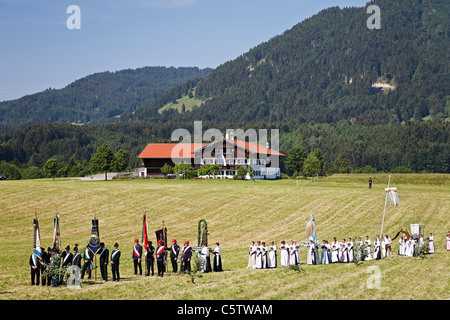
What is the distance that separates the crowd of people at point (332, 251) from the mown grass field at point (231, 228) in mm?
989

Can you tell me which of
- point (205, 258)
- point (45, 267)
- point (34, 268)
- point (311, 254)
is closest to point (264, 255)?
point (311, 254)

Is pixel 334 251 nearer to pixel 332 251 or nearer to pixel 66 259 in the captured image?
pixel 332 251

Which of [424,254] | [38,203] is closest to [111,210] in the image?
[38,203]

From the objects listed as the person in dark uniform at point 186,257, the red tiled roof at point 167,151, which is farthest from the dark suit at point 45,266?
the red tiled roof at point 167,151

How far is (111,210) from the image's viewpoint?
6094 centimetres

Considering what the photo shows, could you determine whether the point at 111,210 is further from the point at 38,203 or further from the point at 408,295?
the point at 408,295

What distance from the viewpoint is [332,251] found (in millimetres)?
36875

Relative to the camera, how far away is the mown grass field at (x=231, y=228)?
27406mm

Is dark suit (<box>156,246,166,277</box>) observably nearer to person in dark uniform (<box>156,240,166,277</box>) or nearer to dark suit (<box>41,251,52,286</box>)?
person in dark uniform (<box>156,240,166,277</box>)

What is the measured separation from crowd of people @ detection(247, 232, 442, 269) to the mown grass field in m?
0.99

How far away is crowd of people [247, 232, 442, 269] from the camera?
34.5 metres

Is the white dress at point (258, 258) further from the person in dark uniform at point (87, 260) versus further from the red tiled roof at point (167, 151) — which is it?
the red tiled roof at point (167, 151)

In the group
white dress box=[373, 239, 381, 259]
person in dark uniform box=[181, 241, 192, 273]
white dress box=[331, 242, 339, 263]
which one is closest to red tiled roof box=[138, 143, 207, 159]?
white dress box=[373, 239, 381, 259]
